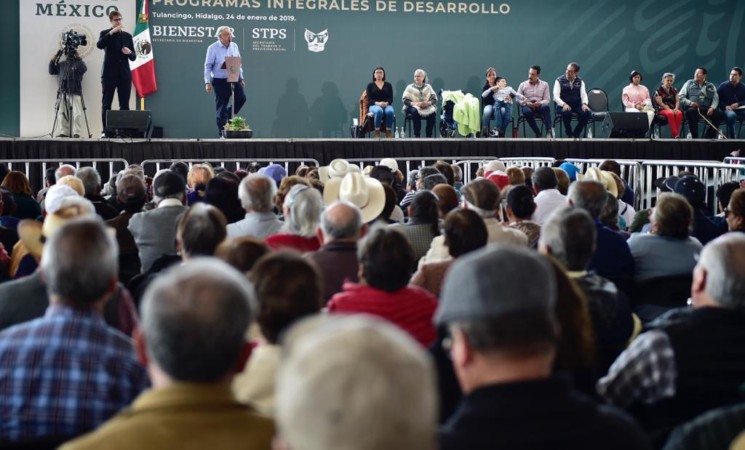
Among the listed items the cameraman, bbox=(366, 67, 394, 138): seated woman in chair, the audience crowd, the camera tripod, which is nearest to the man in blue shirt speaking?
bbox=(366, 67, 394, 138): seated woman in chair

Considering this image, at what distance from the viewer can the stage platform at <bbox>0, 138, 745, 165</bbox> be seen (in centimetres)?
1113

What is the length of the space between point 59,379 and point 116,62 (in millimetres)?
10780

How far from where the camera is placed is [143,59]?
576 inches

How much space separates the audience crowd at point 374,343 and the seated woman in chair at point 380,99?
30.3 feet

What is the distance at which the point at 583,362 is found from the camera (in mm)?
2215

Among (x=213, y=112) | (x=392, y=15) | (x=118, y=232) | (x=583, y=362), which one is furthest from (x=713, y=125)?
(x=583, y=362)

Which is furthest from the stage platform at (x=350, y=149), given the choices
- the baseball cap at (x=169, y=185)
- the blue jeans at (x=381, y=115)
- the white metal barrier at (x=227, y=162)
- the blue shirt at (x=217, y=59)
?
the baseball cap at (x=169, y=185)

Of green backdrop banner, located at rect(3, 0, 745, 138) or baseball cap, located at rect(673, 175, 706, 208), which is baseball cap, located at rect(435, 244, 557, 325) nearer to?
baseball cap, located at rect(673, 175, 706, 208)

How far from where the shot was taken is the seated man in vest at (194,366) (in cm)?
145

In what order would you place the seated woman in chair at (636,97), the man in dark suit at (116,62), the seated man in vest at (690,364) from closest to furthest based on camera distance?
the seated man in vest at (690,364) → the man in dark suit at (116,62) → the seated woman in chair at (636,97)

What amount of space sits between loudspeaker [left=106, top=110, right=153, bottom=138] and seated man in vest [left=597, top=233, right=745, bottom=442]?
10011 millimetres

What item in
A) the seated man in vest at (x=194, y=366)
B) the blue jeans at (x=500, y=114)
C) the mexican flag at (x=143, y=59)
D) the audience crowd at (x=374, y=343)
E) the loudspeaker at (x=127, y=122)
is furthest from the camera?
the mexican flag at (x=143, y=59)

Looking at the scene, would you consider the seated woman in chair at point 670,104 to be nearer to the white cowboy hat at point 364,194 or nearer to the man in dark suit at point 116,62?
the man in dark suit at point 116,62

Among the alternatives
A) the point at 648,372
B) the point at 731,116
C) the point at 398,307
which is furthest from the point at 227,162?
the point at 648,372
